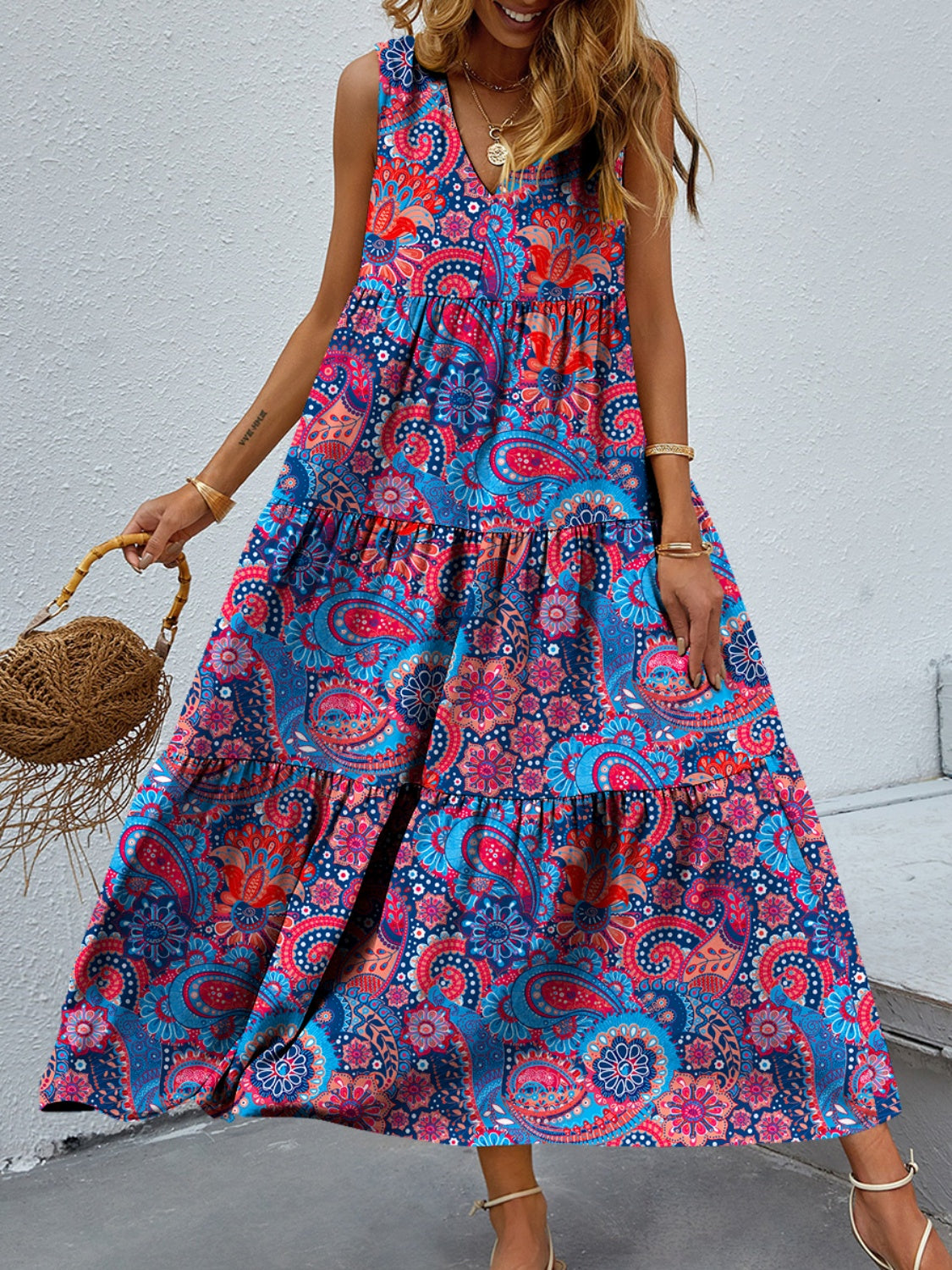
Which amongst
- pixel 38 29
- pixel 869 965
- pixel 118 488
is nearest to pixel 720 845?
pixel 869 965

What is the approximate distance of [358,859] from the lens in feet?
4.85

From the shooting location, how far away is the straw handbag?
1.52 meters

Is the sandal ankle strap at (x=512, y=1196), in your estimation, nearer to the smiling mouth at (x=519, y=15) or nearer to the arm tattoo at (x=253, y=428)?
the arm tattoo at (x=253, y=428)

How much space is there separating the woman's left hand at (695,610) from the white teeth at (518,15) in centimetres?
64

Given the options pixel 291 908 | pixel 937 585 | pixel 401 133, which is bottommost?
pixel 291 908

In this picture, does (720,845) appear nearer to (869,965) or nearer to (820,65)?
(869,965)

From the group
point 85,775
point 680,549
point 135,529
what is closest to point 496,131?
point 680,549

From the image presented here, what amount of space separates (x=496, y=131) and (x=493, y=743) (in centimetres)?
74

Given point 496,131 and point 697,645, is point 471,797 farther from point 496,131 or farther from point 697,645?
point 496,131

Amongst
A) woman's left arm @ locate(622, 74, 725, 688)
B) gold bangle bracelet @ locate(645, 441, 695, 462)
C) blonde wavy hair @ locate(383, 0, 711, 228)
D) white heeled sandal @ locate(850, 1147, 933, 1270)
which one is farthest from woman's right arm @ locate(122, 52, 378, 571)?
white heeled sandal @ locate(850, 1147, 933, 1270)

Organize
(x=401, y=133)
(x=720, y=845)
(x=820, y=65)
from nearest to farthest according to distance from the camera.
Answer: (x=720, y=845), (x=401, y=133), (x=820, y=65)

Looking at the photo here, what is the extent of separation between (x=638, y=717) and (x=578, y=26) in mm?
804

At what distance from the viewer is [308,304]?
234 cm

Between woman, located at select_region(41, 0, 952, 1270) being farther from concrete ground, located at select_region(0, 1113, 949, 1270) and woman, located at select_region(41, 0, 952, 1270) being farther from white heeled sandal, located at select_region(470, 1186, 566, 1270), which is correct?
concrete ground, located at select_region(0, 1113, 949, 1270)
